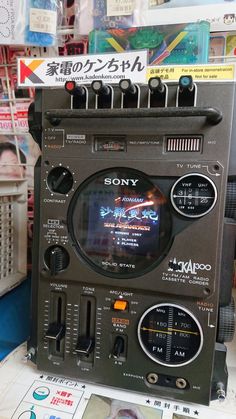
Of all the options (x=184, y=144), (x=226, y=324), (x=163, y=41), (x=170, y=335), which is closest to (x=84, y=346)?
(x=170, y=335)

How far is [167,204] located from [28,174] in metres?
0.69

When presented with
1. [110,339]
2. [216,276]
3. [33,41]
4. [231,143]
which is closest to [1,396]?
[110,339]

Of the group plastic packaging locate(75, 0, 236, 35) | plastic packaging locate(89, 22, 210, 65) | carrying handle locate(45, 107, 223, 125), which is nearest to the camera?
carrying handle locate(45, 107, 223, 125)

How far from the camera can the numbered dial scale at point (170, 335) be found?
1.89ft

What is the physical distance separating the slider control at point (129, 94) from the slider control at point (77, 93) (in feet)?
0.25

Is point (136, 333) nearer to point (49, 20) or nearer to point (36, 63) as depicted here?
point (36, 63)

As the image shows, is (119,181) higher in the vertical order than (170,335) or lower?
higher

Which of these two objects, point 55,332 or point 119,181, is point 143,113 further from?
point 55,332

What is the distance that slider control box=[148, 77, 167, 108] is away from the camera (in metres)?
0.54

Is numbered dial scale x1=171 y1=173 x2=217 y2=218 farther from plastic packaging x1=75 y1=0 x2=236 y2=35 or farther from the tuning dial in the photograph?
plastic packaging x1=75 y1=0 x2=236 y2=35

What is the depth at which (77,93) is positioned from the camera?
0.59 m

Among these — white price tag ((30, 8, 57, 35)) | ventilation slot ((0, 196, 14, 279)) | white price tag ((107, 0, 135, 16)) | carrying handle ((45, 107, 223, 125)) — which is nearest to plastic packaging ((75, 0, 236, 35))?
white price tag ((107, 0, 135, 16))

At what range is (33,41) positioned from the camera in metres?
0.95

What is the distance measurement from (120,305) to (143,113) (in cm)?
36
